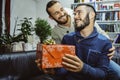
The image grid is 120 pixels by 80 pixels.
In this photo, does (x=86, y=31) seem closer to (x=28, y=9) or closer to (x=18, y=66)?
(x=18, y=66)

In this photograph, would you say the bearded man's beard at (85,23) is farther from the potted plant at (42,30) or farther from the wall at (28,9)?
the wall at (28,9)

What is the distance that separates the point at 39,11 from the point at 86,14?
5210 millimetres

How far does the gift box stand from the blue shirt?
0.09 meters

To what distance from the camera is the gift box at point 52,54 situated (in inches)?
34.2

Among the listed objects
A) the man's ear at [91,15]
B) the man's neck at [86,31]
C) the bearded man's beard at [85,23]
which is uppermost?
the man's ear at [91,15]

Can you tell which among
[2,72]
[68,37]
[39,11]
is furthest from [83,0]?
[68,37]

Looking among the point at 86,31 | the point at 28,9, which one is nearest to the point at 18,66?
the point at 86,31

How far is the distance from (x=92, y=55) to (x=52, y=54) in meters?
0.18

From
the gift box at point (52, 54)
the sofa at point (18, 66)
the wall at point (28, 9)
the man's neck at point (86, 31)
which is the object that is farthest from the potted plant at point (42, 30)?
the gift box at point (52, 54)

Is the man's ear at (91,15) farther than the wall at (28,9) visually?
No

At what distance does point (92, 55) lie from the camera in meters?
0.94

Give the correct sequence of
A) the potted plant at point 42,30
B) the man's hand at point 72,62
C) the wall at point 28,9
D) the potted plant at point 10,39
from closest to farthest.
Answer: the man's hand at point 72,62 < the potted plant at point 10,39 < the potted plant at point 42,30 < the wall at point 28,9

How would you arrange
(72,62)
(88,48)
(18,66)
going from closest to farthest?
(72,62)
(88,48)
(18,66)

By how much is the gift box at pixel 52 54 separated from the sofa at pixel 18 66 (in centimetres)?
148
